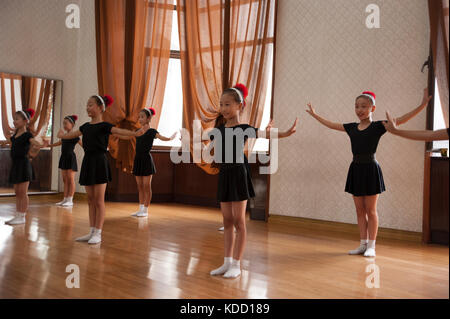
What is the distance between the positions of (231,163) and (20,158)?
2.65 metres

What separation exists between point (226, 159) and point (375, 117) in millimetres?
2461

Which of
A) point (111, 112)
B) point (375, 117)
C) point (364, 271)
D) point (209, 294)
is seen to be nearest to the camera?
point (209, 294)

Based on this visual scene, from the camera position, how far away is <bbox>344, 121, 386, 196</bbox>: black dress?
12.3 feet

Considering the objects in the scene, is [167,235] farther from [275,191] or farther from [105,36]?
[105,36]

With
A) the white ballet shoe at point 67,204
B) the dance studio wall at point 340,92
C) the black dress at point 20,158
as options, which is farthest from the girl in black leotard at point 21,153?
the dance studio wall at point 340,92

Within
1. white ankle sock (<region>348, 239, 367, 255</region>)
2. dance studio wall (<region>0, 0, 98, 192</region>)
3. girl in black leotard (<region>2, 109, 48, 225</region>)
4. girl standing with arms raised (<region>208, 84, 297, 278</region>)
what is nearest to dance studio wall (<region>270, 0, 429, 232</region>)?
white ankle sock (<region>348, 239, 367, 255</region>)

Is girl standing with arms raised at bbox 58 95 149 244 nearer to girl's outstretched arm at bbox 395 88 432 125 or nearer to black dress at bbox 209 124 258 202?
black dress at bbox 209 124 258 202

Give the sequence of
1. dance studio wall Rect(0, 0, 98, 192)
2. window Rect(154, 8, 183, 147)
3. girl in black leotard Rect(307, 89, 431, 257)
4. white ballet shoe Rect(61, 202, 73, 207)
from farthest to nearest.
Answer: window Rect(154, 8, 183, 147), dance studio wall Rect(0, 0, 98, 192), white ballet shoe Rect(61, 202, 73, 207), girl in black leotard Rect(307, 89, 431, 257)

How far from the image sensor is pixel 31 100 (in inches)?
272

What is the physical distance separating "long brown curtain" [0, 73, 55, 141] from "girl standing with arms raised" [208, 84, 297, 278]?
15.5ft

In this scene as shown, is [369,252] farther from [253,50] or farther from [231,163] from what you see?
[253,50]

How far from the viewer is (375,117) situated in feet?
15.7

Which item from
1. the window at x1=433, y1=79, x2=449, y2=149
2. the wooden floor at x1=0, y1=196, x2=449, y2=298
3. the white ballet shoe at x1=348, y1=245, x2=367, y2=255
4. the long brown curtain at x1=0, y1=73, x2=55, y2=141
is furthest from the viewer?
the long brown curtain at x1=0, y1=73, x2=55, y2=141
